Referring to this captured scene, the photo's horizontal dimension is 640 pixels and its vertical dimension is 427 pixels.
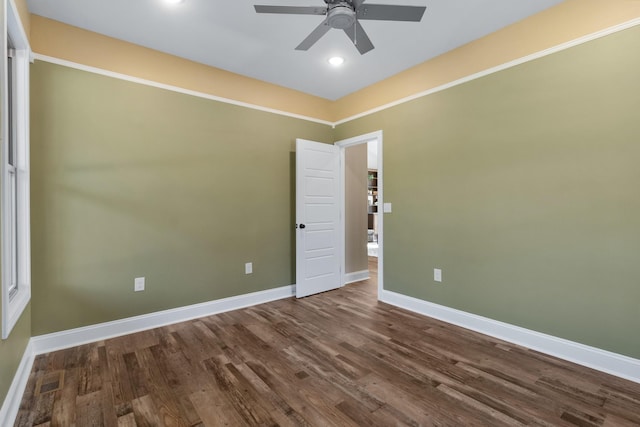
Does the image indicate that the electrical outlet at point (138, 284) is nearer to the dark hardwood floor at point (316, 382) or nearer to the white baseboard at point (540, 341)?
the dark hardwood floor at point (316, 382)

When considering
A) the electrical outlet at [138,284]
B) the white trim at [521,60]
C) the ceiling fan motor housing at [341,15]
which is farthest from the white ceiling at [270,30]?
the electrical outlet at [138,284]

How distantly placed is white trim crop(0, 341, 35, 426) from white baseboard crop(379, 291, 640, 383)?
3.31m

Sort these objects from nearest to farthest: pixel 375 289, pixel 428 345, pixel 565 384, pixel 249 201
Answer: pixel 565 384 → pixel 428 345 → pixel 249 201 → pixel 375 289

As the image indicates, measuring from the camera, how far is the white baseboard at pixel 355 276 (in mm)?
4637

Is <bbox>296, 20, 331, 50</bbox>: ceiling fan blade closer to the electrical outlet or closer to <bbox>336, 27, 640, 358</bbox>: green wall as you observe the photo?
<bbox>336, 27, 640, 358</bbox>: green wall

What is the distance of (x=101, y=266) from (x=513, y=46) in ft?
13.8

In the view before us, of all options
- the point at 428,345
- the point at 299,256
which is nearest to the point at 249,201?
the point at 299,256

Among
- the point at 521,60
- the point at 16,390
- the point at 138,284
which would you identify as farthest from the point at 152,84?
the point at 521,60

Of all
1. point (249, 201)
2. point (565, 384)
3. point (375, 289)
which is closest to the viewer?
point (565, 384)

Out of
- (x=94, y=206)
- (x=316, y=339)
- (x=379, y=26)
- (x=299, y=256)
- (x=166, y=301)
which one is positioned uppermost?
(x=379, y=26)

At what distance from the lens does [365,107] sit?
13.1 feet

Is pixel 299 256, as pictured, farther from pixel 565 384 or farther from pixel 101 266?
pixel 565 384

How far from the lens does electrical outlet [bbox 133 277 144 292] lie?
2889 mm

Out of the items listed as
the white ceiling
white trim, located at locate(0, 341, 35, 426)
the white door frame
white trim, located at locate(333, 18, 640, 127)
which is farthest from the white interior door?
white trim, located at locate(0, 341, 35, 426)
